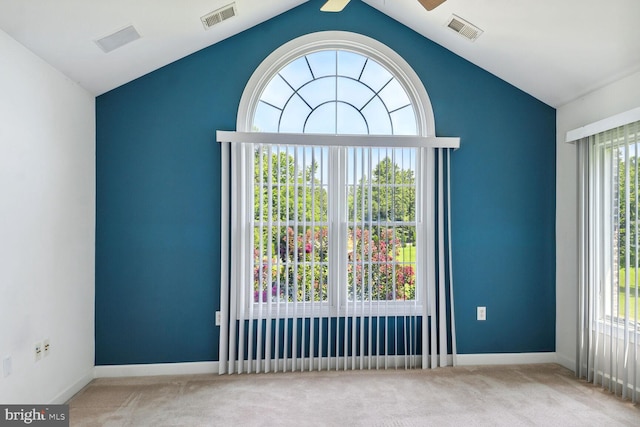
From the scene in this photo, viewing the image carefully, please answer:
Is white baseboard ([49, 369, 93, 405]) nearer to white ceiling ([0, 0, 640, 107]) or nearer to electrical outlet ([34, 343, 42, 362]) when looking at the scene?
electrical outlet ([34, 343, 42, 362])

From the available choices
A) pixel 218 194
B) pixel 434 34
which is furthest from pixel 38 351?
pixel 434 34

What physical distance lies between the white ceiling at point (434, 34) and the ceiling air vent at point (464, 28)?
0.17ft

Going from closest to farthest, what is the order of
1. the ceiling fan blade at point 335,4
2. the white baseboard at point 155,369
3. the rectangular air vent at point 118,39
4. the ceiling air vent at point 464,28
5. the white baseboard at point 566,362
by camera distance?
the ceiling fan blade at point 335,4 → the rectangular air vent at point 118,39 → the ceiling air vent at point 464,28 → the white baseboard at point 155,369 → the white baseboard at point 566,362

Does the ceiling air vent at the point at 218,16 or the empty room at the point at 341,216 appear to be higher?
the ceiling air vent at the point at 218,16

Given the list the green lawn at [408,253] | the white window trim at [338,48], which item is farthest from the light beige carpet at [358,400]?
the white window trim at [338,48]

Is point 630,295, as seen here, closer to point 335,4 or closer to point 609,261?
point 609,261

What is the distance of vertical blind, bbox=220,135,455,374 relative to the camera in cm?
336

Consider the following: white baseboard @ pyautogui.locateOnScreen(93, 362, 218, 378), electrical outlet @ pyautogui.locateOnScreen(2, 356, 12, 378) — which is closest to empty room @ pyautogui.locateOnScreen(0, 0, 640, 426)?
white baseboard @ pyautogui.locateOnScreen(93, 362, 218, 378)

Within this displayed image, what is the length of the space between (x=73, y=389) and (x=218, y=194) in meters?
1.75

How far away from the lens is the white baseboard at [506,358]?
139 inches

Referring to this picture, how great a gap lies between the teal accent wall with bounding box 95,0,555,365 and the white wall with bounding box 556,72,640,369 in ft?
0.23

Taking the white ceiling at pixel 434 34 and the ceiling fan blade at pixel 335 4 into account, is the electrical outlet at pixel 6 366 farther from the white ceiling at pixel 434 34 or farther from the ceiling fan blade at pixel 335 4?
the ceiling fan blade at pixel 335 4

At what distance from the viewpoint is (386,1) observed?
3.35m

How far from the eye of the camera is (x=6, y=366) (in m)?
2.22
